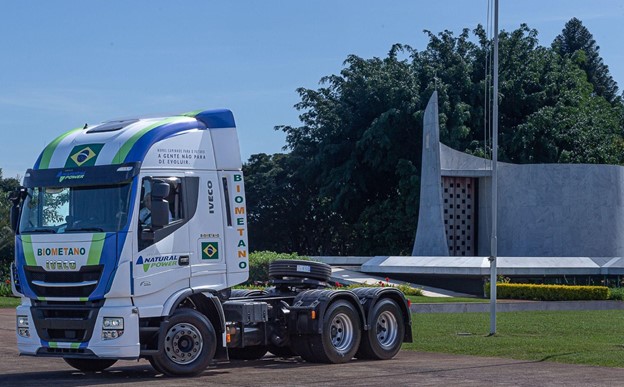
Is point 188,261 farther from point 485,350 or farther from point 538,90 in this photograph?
point 538,90

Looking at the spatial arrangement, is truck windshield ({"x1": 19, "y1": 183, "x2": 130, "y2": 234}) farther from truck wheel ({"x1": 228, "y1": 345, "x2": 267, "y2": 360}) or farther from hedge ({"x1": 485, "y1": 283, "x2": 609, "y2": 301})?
hedge ({"x1": 485, "y1": 283, "x2": 609, "y2": 301})

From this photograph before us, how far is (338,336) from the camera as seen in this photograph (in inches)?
632

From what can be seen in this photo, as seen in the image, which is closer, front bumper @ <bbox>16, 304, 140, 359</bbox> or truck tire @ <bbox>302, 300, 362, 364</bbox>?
front bumper @ <bbox>16, 304, 140, 359</bbox>

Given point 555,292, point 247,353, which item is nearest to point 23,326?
point 247,353

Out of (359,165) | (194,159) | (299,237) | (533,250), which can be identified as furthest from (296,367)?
(299,237)

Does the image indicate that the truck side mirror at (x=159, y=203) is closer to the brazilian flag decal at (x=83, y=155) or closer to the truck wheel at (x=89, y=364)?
the brazilian flag decal at (x=83, y=155)

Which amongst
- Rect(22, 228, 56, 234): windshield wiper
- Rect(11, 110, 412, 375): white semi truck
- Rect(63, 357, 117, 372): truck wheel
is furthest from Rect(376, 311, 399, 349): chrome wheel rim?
Rect(22, 228, 56, 234): windshield wiper

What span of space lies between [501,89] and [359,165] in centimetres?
896

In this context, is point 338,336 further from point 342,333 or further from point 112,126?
point 112,126

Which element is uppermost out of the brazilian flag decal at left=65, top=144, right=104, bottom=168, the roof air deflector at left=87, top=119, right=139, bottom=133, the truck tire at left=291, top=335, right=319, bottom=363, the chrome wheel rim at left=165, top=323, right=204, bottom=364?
the roof air deflector at left=87, top=119, right=139, bottom=133

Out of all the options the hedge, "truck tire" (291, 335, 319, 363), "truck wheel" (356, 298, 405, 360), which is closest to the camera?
"truck tire" (291, 335, 319, 363)

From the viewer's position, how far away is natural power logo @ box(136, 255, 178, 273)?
13.6 meters

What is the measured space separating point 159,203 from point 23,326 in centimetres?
268

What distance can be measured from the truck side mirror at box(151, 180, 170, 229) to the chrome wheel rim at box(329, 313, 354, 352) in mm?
3743
